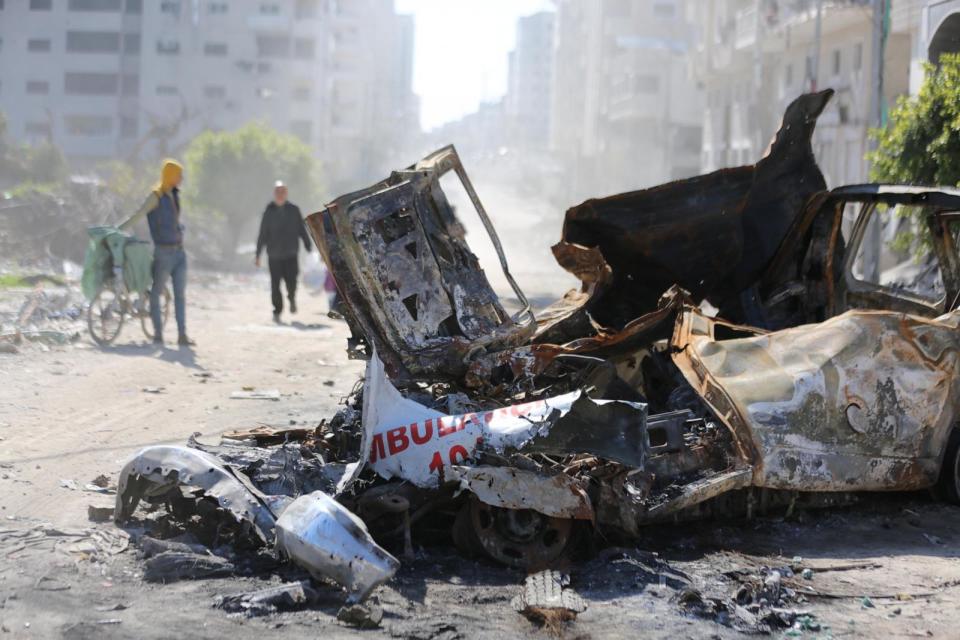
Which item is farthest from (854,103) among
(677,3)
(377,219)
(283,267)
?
(677,3)

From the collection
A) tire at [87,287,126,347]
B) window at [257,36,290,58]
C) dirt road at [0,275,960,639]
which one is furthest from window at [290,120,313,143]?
dirt road at [0,275,960,639]

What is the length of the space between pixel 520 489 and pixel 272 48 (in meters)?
76.2

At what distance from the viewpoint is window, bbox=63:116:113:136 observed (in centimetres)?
7738

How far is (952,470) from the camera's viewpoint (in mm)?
6754

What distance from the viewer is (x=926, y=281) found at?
25.1 ft

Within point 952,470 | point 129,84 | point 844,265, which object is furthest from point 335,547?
point 129,84

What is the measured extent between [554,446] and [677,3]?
78842mm

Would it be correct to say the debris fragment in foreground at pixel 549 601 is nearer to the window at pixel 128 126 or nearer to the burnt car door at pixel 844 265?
the burnt car door at pixel 844 265

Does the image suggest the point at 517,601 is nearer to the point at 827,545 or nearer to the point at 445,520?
the point at 445,520

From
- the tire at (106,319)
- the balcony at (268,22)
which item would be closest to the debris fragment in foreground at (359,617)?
the tire at (106,319)

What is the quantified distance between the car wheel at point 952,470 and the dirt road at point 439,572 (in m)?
0.11

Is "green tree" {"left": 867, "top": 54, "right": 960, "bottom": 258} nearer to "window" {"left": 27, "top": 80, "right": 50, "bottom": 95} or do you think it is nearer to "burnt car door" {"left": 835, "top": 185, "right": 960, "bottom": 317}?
"burnt car door" {"left": 835, "top": 185, "right": 960, "bottom": 317}

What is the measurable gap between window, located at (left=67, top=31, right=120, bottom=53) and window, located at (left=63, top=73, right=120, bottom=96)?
5.44 feet

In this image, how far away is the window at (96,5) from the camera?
76.6 meters
